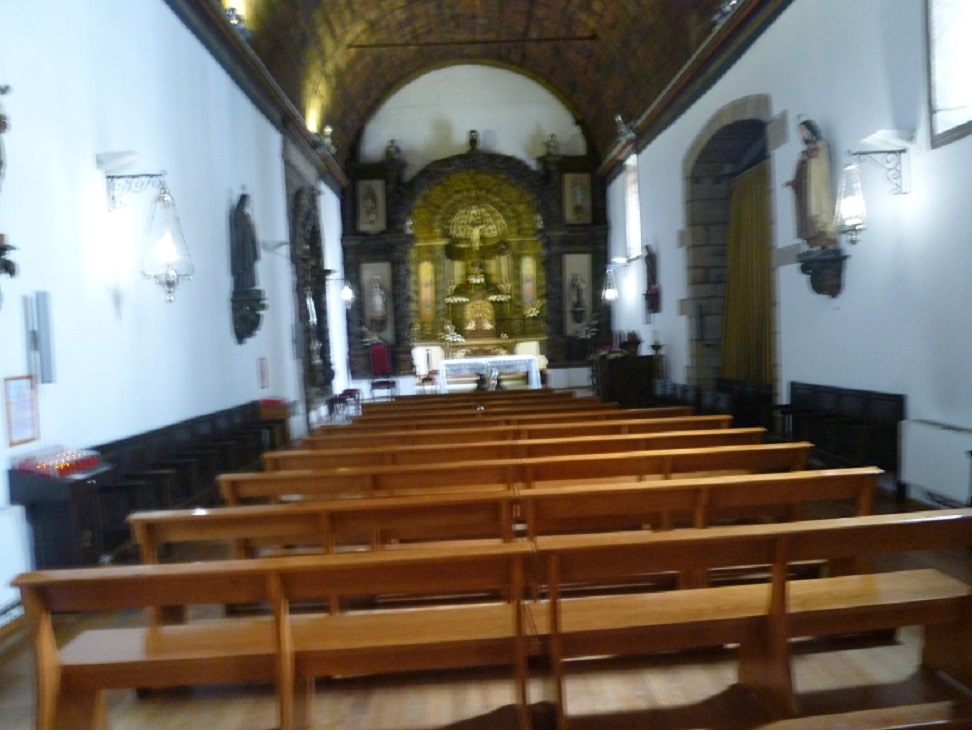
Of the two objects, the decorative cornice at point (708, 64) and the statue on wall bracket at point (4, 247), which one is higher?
the decorative cornice at point (708, 64)

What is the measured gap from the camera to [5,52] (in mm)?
4125

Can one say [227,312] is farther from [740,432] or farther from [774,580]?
[774,580]

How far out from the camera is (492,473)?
3.94m

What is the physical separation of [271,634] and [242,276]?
6605 millimetres

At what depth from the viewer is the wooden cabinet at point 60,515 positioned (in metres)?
3.97

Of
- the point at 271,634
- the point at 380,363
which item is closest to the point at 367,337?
the point at 380,363

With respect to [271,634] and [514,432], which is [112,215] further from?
[271,634]

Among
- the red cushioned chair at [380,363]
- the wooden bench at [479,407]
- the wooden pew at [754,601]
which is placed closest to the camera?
the wooden pew at [754,601]

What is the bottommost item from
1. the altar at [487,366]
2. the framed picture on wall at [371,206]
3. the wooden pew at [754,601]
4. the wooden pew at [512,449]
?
the wooden pew at [754,601]

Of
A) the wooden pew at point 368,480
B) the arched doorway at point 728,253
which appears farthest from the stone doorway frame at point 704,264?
the wooden pew at point 368,480

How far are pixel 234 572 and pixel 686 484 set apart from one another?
186 centimetres

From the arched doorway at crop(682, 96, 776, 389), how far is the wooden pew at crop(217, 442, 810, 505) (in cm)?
581

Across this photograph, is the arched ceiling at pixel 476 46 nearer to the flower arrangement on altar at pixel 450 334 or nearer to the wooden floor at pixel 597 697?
the flower arrangement on altar at pixel 450 334

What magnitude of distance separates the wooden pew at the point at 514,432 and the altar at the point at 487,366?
873 cm
